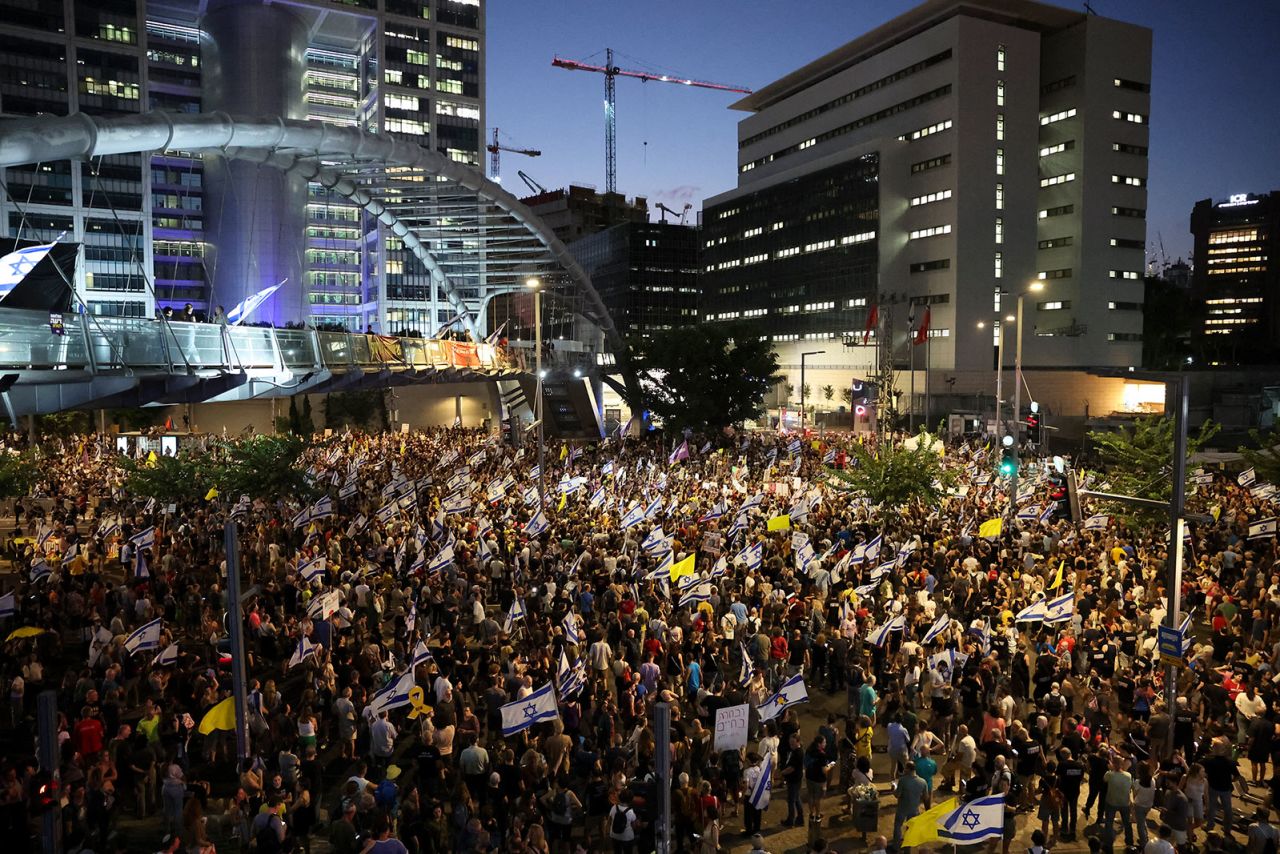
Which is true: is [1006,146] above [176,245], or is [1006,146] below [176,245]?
above

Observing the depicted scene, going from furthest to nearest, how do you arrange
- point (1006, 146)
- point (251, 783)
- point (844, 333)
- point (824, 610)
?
point (844, 333) < point (1006, 146) < point (824, 610) < point (251, 783)

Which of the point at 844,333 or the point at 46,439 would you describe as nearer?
the point at 46,439

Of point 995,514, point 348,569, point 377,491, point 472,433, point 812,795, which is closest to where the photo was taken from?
point 812,795

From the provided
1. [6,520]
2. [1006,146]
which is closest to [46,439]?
[6,520]

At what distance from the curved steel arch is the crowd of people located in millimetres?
10520

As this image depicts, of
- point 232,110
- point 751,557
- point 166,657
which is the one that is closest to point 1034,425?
point 751,557

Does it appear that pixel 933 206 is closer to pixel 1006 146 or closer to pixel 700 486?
pixel 1006 146

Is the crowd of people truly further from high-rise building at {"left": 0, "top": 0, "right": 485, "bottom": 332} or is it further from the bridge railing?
high-rise building at {"left": 0, "top": 0, "right": 485, "bottom": 332}

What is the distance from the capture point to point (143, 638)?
14641 mm

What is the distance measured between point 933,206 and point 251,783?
8855 centimetres

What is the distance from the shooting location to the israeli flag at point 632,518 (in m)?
25.0

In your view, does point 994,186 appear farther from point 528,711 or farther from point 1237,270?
point 1237,270

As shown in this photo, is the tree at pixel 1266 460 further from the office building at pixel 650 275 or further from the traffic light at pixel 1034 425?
the office building at pixel 650 275

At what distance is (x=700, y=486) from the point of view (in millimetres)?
34000
